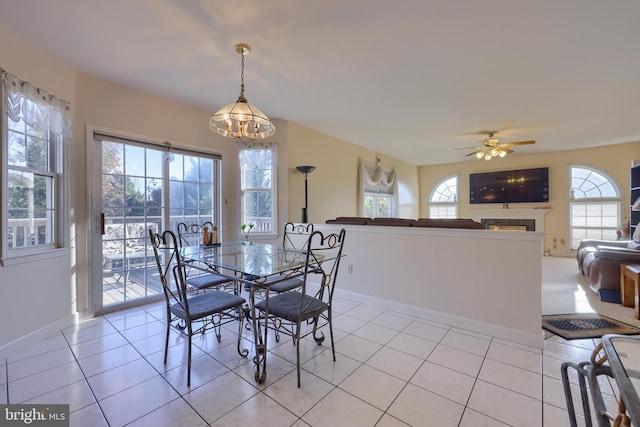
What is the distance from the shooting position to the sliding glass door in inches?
117

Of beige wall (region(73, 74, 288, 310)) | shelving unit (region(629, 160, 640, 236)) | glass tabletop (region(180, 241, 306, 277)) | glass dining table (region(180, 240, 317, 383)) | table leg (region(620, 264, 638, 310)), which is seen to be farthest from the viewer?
shelving unit (region(629, 160, 640, 236))

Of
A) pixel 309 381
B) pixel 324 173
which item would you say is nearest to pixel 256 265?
pixel 309 381

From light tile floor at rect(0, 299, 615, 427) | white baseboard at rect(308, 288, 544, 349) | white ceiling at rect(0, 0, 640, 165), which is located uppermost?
white ceiling at rect(0, 0, 640, 165)

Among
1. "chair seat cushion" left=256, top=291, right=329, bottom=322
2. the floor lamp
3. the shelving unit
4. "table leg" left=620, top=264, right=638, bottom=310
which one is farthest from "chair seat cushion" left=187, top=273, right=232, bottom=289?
the shelving unit

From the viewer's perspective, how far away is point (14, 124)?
7.45 ft

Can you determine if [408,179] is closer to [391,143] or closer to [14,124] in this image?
[391,143]

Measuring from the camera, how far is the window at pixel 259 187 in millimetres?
4047

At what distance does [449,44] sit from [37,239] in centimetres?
411

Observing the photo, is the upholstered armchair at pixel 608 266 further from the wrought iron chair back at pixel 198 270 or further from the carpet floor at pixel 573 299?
the wrought iron chair back at pixel 198 270

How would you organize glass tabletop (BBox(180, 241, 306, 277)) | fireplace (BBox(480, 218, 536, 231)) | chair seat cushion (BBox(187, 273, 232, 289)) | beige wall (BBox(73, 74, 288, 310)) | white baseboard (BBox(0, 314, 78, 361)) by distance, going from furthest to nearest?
fireplace (BBox(480, 218, 536, 231)) < beige wall (BBox(73, 74, 288, 310)) < chair seat cushion (BBox(187, 273, 232, 289)) < white baseboard (BBox(0, 314, 78, 361)) < glass tabletop (BBox(180, 241, 306, 277))

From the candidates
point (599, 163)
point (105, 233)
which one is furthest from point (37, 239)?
point (599, 163)

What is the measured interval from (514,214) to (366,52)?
6.60 meters

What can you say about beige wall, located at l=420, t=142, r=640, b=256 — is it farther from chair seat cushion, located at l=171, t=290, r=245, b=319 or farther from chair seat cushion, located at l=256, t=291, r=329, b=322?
chair seat cushion, located at l=171, t=290, r=245, b=319

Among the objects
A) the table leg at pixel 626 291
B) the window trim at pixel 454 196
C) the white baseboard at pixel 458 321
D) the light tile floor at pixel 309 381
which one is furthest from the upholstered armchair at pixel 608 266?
the window trim at pixel 454 196
